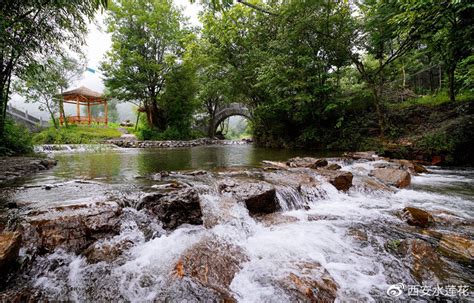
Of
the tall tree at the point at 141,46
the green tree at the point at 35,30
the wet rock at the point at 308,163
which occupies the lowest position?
the wet rock at the point at 308,163

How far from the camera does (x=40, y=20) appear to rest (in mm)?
5609

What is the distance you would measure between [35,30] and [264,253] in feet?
26.8

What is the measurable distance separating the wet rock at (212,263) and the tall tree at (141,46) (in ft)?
62.2

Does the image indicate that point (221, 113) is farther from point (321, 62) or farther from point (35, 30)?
point (35, 30)

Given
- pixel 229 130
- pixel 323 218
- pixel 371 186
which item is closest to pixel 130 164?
→ pixel 323 218

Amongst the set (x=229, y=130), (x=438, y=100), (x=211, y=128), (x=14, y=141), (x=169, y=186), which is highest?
(x=229, y=130)

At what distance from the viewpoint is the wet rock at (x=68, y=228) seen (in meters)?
2.27

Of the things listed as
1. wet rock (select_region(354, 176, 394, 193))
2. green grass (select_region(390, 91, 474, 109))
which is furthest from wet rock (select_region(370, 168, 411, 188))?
green grass (select_region(390, 91, 474, 109))

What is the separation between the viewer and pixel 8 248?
1886 mm

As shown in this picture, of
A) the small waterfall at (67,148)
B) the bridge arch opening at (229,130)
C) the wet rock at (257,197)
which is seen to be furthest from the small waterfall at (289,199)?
the bridge arch opening at (229,130)

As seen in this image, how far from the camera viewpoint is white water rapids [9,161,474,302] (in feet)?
6.15

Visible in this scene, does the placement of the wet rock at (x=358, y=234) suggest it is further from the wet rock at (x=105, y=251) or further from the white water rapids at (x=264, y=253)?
the wet rock at (x=105, y=251)

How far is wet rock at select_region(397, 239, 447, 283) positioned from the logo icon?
0.75 feet

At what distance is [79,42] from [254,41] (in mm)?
9730
